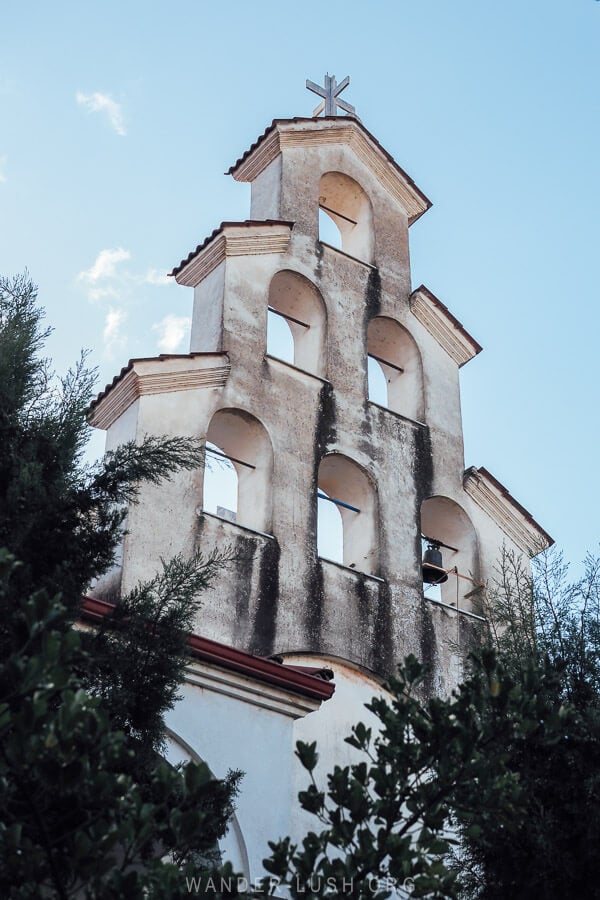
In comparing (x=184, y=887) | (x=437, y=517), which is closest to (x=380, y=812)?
(x=184, y=887)

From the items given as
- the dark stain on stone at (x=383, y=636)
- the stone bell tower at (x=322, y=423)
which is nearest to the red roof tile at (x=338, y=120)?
the stone bell tower at (x=322, y=423)

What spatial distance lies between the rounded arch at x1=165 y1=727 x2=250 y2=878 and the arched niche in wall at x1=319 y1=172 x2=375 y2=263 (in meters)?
9.73

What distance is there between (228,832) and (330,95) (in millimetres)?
12977

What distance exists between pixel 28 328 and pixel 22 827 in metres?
3.55

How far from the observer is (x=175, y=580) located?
314 inches

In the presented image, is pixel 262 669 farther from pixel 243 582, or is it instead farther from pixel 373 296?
pixel 373 296

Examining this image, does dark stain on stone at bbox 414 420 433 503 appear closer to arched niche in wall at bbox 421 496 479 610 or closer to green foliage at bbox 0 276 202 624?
arched niche in wall at bbox 421 496 479 610

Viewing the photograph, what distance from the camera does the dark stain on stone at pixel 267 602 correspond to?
13.0 metres

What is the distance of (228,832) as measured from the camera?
9.34m

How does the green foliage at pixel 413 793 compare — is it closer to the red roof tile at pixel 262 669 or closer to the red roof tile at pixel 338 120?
the red roof tile at pixel 262 669

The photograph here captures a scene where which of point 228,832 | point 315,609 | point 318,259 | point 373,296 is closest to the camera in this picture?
point 228,832

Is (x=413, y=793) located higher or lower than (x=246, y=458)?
Answer: lower

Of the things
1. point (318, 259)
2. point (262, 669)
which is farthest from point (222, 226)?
point (262, 669)

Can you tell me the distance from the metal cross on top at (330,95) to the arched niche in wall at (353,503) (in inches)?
253
